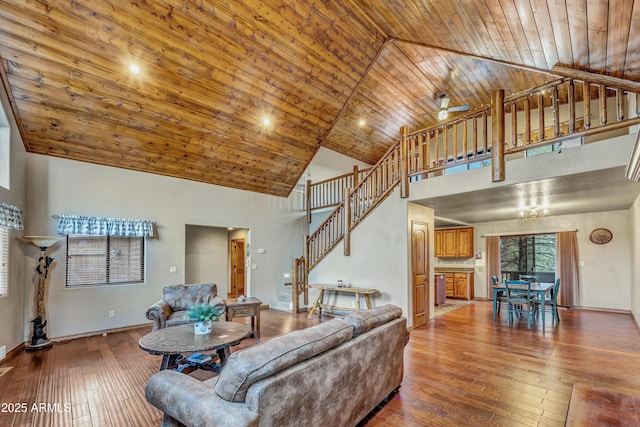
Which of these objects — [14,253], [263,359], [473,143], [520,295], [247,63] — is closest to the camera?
[263,359]

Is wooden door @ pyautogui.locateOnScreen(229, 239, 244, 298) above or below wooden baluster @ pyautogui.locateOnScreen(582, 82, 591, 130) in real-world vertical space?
below

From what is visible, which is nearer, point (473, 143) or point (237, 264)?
point (473, 143)

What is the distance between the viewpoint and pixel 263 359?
5.90 feet

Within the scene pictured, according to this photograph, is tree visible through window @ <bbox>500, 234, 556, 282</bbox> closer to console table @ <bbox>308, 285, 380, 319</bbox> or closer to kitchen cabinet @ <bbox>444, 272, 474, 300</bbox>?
kitchen cabinet @ <bbox>444, 272, 474, 300</bbox>

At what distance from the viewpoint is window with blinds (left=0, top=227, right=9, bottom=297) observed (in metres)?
4.30

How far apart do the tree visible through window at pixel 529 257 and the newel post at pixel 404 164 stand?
18.3 feet

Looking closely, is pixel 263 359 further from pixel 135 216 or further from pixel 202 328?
pixel 135 216

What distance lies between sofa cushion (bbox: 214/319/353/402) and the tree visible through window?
9519mm

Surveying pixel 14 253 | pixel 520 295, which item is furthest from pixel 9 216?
pixel 520 295

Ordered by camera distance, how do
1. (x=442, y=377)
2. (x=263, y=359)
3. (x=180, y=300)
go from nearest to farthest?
(x=263, y=359) < (x=442, y=377) < (x=180, y=300)

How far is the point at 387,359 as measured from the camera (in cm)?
286

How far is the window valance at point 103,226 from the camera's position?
532cm

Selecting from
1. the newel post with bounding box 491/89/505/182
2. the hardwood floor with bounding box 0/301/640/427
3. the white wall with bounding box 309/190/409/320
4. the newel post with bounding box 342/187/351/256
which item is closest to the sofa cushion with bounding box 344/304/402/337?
the hardwood floor with bounding box 0/301/640/427

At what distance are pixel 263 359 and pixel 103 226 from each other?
5.32 meters
